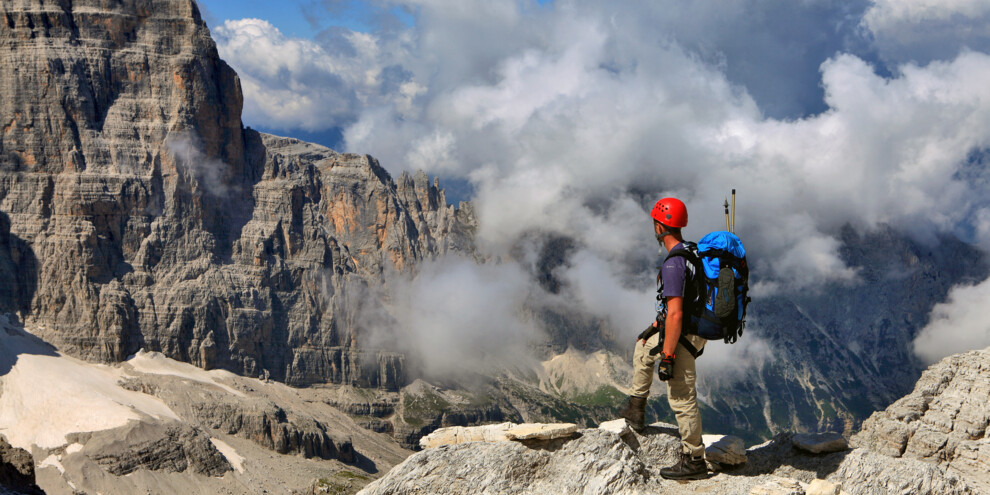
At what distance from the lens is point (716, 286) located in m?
20.0

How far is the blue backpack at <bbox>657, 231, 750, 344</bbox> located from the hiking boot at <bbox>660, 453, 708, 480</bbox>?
3784mm

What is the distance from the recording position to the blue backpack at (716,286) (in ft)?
64.9

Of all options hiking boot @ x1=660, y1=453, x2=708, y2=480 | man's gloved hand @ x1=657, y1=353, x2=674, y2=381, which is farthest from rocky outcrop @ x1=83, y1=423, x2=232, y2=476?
man's gloved hand @ x1=657, y1=353, x2=674, y2=381

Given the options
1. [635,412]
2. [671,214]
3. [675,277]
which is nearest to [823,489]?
[635,412]

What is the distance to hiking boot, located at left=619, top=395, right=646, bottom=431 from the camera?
2261 cm

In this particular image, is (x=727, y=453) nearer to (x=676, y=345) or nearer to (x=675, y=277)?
(x=676, y=345)

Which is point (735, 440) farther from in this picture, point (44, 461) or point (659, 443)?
point (44, 461)

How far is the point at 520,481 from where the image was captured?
20328 millimetres

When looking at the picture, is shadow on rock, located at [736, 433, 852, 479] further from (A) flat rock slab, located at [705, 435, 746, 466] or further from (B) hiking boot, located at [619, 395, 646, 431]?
(B) hiking boot, located at [619, 395, 646, 431]

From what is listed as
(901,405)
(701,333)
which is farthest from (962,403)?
(701,333)

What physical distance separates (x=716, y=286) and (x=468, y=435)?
8815 mm

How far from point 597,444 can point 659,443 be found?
4.16 meters

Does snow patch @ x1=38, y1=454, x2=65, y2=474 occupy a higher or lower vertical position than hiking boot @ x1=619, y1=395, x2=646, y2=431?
lower

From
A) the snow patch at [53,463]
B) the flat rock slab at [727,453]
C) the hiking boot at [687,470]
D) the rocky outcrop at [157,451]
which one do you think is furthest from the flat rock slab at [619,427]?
the snow patch at [53,463]
